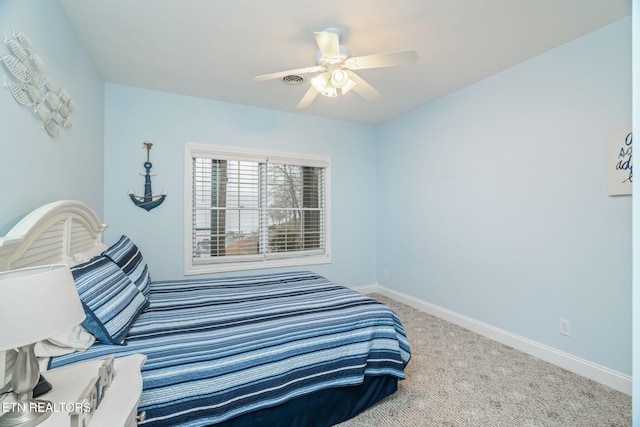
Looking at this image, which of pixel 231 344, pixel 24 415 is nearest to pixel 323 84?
pixel 231 344

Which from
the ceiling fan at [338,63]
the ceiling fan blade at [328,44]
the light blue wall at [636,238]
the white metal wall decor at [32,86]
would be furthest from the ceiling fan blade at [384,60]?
the white metal wall decor at [32,86]

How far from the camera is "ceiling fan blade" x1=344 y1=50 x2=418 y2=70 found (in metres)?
1.86

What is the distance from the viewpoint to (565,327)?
2396 millimetres

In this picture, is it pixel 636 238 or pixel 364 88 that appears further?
pixel 364 88

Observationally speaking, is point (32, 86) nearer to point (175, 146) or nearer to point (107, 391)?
point (107, 391)

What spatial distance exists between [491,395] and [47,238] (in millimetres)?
2918

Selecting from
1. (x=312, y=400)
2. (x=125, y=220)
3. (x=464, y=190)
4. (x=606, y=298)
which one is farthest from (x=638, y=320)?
(x=125, y=220)

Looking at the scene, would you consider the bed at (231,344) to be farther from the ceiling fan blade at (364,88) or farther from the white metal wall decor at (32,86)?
the ceiling fan blade at (364,88)

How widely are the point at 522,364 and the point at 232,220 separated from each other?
3285mm

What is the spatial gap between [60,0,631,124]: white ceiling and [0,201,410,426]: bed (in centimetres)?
A: 138

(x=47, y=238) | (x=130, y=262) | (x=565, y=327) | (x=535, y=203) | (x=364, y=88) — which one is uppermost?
(x=364, y=88)

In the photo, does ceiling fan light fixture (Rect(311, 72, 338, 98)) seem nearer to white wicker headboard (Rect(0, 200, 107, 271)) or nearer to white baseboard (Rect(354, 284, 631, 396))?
white wicker headboard (Rect(0, 200, 107, 271))

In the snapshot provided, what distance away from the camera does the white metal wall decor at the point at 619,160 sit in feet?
6.64

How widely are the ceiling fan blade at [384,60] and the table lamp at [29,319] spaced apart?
6.24 ft
